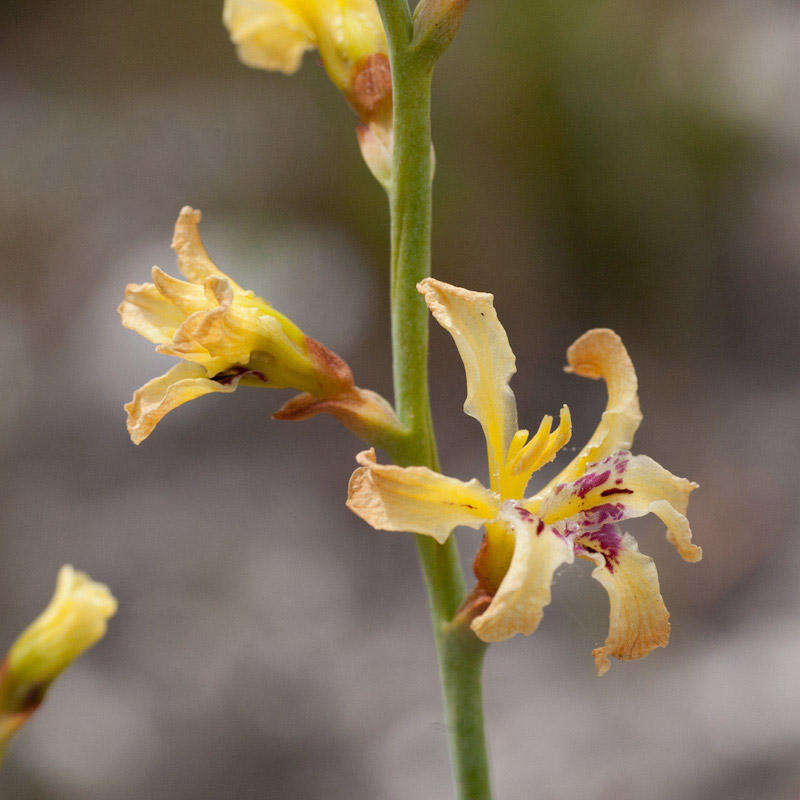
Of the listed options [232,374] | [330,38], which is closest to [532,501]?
[232,374]

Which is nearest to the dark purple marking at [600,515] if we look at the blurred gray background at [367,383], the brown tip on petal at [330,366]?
the brown tip on petal at [330,366]

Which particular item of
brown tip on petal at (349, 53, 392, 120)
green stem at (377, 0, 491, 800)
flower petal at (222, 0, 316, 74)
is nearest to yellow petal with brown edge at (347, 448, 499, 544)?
green stem at (377, 0, 491, 800)

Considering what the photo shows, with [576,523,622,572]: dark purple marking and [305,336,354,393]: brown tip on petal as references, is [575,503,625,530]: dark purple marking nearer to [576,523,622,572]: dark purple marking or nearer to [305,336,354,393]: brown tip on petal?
[576,523,622,572]: dark purple marking

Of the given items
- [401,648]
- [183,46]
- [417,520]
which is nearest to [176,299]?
[417,520]

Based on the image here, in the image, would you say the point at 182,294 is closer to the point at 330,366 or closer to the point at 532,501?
the point at 330,366

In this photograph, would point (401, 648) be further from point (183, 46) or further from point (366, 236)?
point (183, 46)

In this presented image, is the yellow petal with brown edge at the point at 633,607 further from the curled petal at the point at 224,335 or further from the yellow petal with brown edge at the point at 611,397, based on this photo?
the curled petal at the point at 224,335

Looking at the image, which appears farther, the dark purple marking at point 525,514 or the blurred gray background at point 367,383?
the blurred gray background at point 367,383
